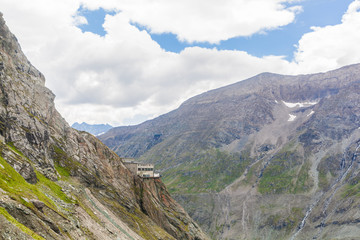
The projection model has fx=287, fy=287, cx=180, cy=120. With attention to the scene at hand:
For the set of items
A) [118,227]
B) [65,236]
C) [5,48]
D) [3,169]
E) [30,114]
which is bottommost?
[118,227]

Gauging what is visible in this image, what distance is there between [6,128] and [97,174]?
114ft

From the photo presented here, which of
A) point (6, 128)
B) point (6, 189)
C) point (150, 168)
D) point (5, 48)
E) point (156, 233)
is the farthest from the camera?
point (150, 168)

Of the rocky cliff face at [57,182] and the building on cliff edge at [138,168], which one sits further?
the building on cliff edge at [138,168]

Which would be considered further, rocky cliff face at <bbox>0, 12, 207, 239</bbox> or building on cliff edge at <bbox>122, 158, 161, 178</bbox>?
building on cliff edge at <bbox>122, 158, 161, 178</bbox>

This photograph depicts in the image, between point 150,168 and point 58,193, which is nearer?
point 58,193

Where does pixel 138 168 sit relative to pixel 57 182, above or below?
below

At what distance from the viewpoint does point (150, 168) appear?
135375mm

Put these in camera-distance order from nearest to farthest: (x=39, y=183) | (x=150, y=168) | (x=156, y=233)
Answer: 1. (x=39, y=183)
2. (x=156, y=233)
3. (x=150, y=168)

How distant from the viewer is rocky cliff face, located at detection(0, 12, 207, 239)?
138 ft

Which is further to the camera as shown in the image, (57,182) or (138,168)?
(138,168)

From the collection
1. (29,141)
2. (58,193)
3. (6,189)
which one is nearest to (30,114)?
(29,141)

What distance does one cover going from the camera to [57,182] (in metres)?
73.4

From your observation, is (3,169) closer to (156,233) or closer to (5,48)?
(156,233)

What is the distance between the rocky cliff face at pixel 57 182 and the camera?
41969 mm
